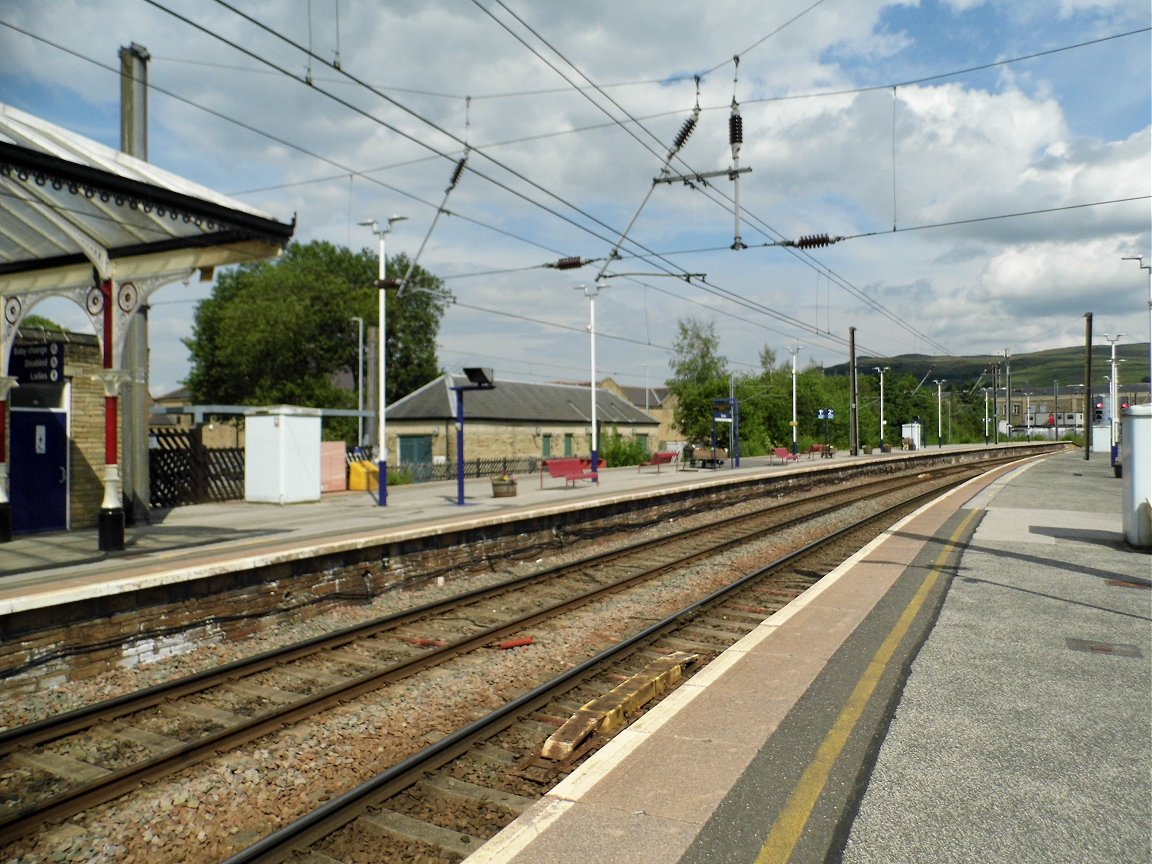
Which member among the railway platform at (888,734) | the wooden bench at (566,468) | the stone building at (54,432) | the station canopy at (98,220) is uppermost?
the station canopy at (98,220)

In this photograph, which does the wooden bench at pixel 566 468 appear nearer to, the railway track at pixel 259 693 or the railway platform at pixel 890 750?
the railway track at pixel 259 693

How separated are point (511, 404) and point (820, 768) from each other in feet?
159

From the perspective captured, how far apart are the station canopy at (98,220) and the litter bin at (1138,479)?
13329 mm

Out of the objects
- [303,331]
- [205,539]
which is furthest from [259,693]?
[303,331]

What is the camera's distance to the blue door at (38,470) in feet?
48.2

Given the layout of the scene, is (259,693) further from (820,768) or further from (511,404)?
(511,404)

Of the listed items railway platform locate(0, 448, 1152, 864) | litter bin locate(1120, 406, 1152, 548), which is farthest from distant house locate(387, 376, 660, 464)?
railway platform locate(0, 448, 1152, 864)

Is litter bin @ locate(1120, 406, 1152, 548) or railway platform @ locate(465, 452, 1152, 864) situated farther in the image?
litter bin @ locate(1120, 406, 1152, 548)

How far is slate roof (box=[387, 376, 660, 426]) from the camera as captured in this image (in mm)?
49688

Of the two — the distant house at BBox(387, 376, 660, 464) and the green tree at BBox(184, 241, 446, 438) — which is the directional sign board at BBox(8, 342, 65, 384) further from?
the green tree at BBox(184, 241, 446, 438)

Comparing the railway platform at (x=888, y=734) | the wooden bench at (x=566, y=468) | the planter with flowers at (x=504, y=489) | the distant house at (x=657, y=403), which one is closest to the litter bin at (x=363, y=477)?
the planter with flowers at (x=504, y=489)

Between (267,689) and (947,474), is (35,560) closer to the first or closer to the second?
(267,689)

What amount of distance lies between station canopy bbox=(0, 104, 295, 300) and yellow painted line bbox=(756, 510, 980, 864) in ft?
30.9

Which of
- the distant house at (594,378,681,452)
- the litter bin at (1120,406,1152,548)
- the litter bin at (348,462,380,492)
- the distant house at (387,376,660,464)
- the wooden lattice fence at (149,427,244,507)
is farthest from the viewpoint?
the distant house at (594,378,681,452)
